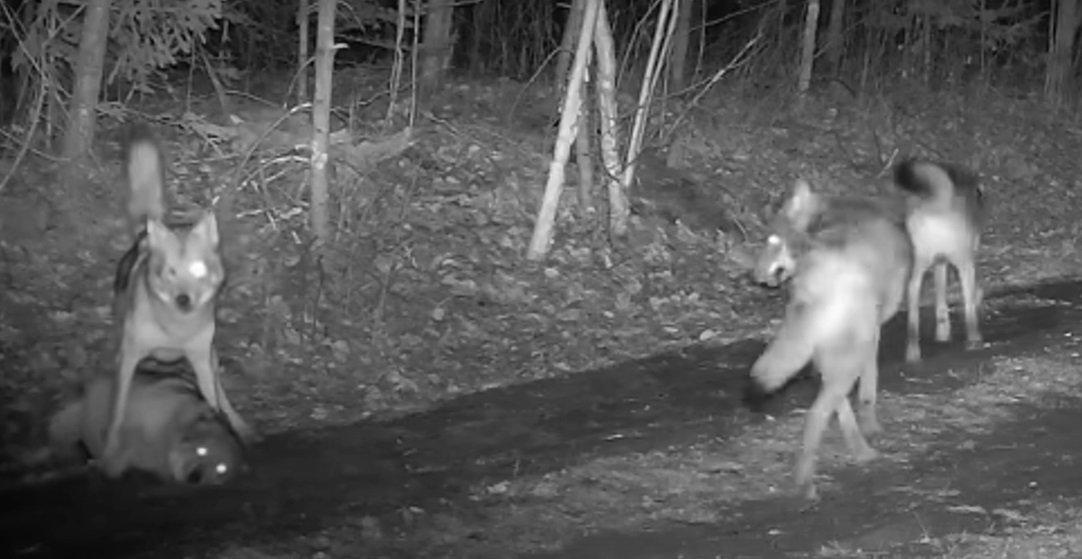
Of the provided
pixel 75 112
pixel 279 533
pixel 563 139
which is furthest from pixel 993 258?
pixel 279 533

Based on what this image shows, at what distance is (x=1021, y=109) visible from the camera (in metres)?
25.1

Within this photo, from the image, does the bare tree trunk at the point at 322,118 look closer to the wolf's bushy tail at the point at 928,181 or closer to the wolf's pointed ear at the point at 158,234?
the wolf's pointed ear at the point at 158,234

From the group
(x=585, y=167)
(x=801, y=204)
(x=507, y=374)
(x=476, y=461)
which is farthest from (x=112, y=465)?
(x=585, y=167)

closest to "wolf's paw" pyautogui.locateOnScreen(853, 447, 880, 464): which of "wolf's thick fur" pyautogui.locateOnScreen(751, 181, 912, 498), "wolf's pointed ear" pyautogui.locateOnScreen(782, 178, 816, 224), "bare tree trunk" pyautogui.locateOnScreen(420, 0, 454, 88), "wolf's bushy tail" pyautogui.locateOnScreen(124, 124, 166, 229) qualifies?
"wolf's thick fur" pyautogui.locateOnScreen(751, 181, 912, 498)

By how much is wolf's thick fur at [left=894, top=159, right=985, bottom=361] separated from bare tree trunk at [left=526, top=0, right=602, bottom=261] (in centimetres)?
343

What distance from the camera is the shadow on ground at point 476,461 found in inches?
304

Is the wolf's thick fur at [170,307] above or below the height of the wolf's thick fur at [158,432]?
above

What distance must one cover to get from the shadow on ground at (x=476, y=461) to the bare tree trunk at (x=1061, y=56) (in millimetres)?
14813

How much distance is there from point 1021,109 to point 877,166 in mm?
5675

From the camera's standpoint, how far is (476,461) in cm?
922

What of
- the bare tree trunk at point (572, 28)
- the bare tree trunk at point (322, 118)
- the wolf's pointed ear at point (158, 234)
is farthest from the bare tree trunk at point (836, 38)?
the wolf's pointed ear at point (158, 234)

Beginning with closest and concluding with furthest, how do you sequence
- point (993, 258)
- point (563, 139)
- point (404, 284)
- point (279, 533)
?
point (279, 533), point (404, 284), point (563, 139), point (993, 258)

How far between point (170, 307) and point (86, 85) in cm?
574

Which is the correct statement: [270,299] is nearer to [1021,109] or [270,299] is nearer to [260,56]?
[260,56]
